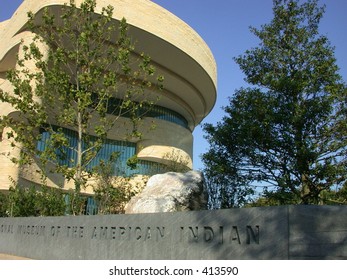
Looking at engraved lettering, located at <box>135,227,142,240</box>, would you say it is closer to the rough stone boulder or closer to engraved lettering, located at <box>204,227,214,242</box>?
engraved lettering, located at <box>204,227,214,242</box>

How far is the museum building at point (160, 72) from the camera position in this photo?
1031 inches

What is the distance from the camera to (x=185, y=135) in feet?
128

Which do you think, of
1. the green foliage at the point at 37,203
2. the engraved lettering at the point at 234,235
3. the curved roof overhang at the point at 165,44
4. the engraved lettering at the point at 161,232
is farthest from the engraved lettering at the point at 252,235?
the curved roof overhang at the point at 165,44

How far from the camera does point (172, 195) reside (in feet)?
34.9

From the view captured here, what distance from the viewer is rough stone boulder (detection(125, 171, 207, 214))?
408 inches

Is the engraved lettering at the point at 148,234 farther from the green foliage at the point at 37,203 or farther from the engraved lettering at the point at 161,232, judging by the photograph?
the green foliage at the point at 37,203

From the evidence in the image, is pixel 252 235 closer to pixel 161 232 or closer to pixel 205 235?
pixel 205 235

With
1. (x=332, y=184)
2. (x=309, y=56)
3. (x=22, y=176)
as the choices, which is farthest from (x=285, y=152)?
(x=22, y=176)

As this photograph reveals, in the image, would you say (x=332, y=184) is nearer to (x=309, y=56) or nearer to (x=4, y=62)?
(x=309, y=56)

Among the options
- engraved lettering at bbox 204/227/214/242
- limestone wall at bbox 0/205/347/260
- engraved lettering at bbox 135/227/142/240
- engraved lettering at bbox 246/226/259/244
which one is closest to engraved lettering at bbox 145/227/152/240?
limestone wall at bbox 0/205/347/260

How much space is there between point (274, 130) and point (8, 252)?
9.00m

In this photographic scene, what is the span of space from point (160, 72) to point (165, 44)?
12.2ft

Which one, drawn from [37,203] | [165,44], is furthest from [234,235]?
[165,44]
